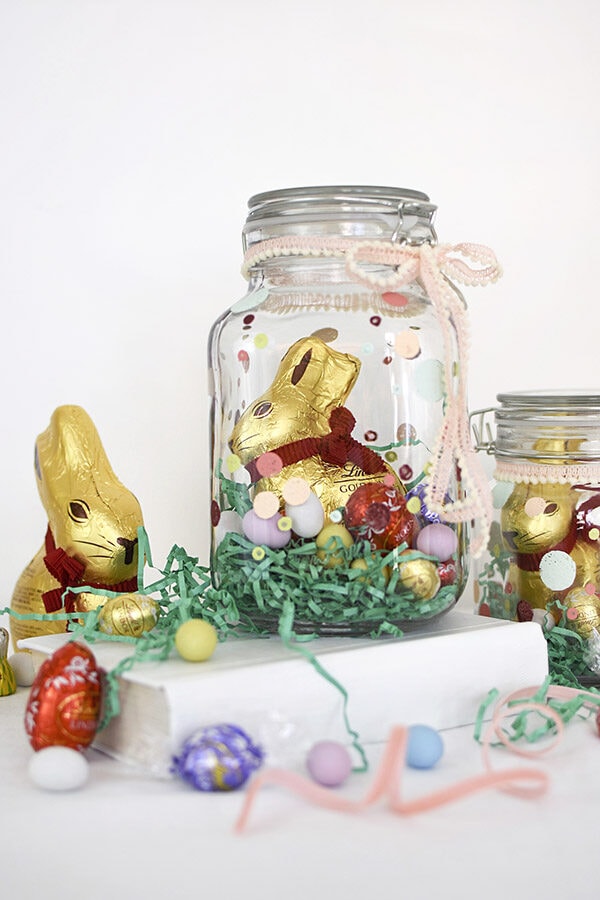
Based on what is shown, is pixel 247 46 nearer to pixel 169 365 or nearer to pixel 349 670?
pixel 169 365

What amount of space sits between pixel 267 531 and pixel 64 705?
243mm

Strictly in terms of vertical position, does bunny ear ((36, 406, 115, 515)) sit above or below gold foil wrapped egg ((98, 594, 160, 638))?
above

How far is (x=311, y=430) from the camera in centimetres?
99

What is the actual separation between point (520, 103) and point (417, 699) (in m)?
1.05

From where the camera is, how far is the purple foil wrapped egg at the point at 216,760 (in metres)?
0.75

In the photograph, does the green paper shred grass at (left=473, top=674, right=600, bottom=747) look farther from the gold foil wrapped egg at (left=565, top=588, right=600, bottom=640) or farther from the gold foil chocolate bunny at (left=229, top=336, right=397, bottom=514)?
the gold foil chocolate bunny at (left=229, top=336, right=397, bottom=514)

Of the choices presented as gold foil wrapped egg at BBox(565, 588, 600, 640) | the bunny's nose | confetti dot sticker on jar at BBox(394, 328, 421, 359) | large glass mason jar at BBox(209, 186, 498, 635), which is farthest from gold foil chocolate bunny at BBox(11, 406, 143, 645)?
gold foil wrapped egg at BBox(565, 588, 600, 640)

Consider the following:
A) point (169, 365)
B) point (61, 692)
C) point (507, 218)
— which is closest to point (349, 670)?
point (61, 692)

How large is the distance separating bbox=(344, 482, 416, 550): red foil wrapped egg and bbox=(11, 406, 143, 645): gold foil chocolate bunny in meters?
0.26

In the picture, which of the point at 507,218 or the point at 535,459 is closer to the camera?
the point at 535,459

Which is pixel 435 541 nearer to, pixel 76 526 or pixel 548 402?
pixel 548 402

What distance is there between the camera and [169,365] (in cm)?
152

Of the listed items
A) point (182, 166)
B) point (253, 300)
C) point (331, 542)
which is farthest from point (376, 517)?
point (182, 166)

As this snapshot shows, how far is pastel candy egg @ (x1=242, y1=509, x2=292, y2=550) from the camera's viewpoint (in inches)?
37.5
